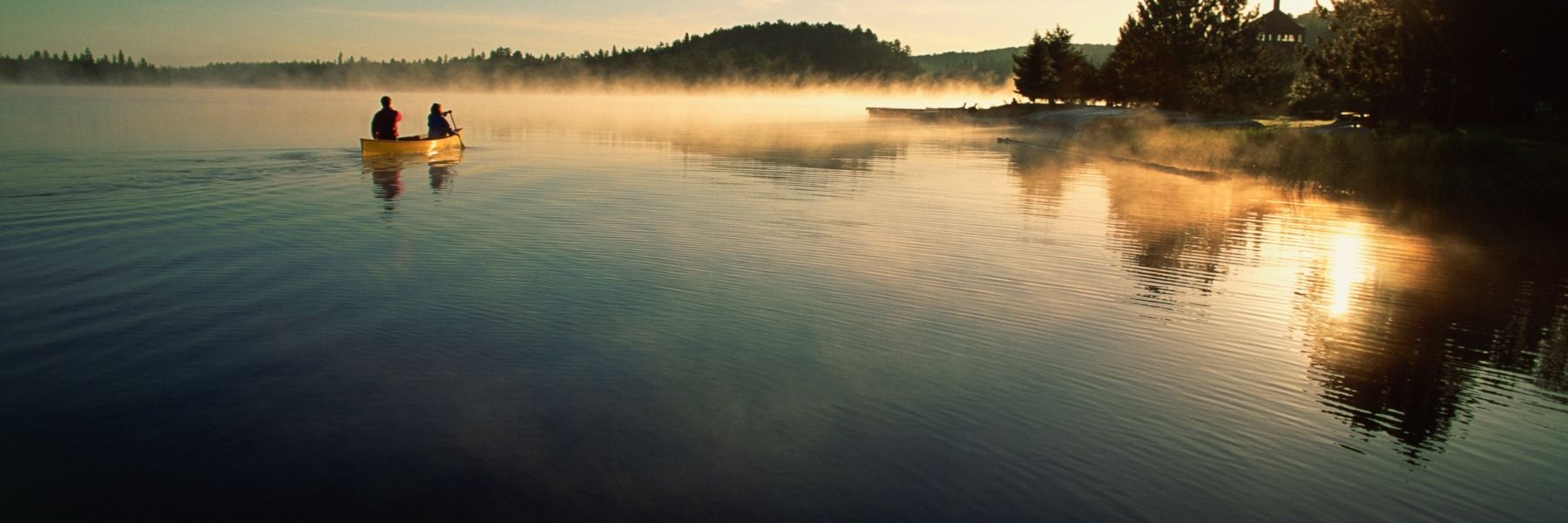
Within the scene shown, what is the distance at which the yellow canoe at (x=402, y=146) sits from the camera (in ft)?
121

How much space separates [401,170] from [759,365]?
26.7 meters

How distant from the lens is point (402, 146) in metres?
38.0

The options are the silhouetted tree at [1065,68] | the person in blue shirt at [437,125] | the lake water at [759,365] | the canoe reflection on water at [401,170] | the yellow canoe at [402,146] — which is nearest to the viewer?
the lake water at [759,365]

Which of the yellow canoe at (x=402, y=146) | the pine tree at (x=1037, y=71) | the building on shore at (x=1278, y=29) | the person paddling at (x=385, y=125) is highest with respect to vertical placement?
the building on shore at (x=1278, y=29)

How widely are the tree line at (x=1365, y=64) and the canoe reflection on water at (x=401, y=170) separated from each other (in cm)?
3432

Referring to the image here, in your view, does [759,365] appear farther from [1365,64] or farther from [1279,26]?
[1279,26]

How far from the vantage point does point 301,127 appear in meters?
64.6

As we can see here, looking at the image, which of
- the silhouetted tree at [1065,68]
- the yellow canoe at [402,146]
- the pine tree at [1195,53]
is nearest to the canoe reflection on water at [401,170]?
the yellow canoe at [402,146]

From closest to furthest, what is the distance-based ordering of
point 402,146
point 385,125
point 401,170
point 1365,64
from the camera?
point 401,170 → point 402,146 → point 385,125 → point 1365,64

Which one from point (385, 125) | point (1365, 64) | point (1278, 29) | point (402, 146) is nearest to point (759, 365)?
point (402, 146)

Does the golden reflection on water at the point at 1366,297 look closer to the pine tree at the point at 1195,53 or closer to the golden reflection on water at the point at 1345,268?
the golden reflection on water at the point at 1345,268

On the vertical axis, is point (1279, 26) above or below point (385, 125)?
above

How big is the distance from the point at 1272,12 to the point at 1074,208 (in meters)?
136

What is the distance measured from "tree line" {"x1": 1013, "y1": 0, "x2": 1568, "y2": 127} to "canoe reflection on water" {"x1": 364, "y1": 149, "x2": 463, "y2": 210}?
3432cm
